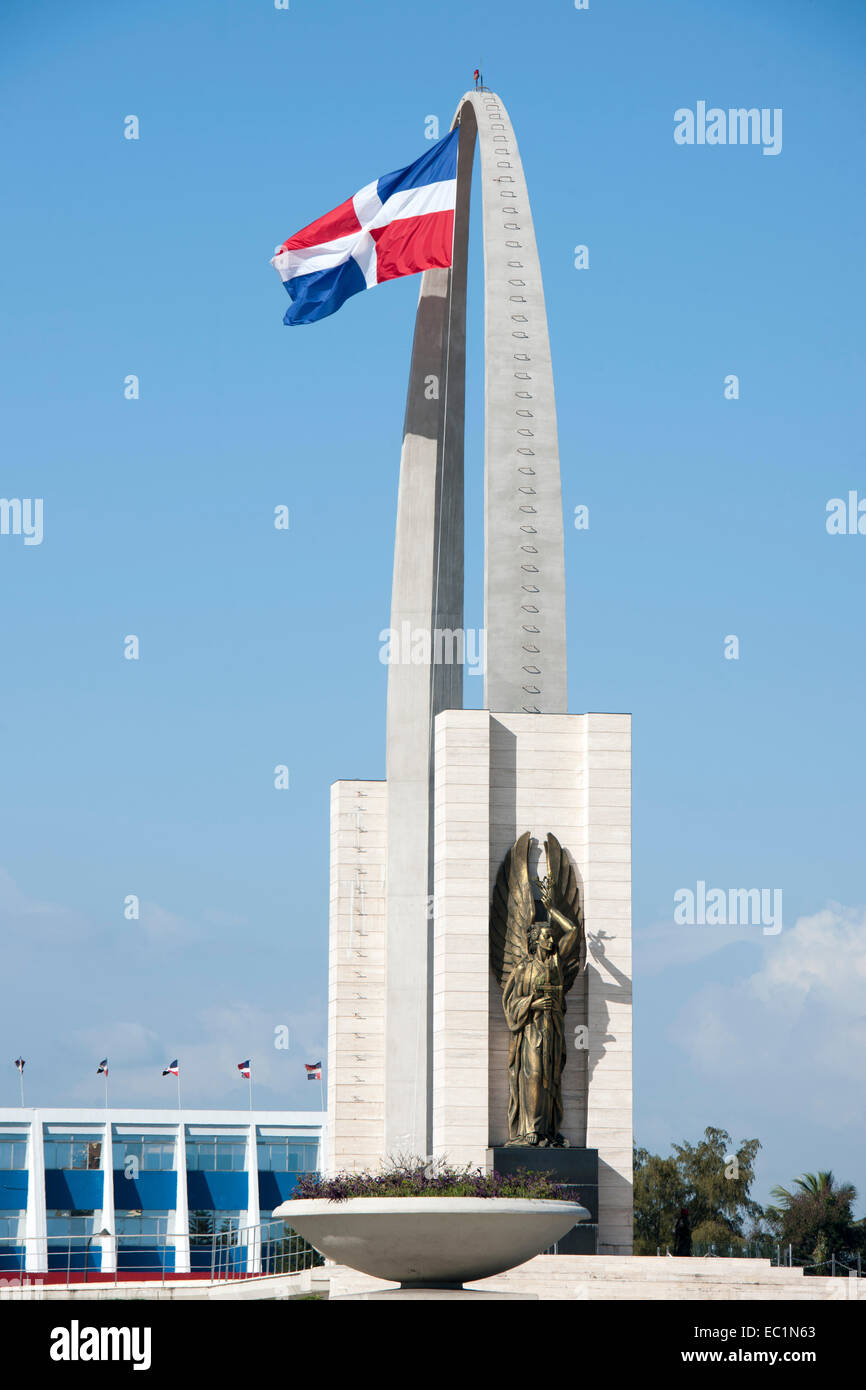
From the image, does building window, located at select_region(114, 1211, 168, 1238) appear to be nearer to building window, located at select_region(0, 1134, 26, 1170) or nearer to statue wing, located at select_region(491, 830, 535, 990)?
building window, located at select_region(0, 1134, 26, 1170)

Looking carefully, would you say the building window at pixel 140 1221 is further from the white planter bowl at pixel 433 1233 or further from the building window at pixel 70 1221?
the white planter bowl at pixel 433 1233

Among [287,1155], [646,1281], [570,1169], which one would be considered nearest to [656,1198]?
[570,1169]

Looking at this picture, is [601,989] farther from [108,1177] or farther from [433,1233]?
[108,1177]

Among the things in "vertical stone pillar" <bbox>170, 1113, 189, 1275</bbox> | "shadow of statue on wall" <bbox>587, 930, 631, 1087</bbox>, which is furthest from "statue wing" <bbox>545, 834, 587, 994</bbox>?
"vertical stone pillar" <bbox>170, 1113, 189, 1275</bbox>
